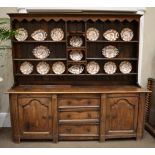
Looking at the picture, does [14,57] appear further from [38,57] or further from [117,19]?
[117,19]

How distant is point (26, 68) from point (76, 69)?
722mm

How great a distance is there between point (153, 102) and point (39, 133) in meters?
1.86

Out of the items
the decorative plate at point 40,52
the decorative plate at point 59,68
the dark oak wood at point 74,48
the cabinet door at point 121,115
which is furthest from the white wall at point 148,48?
the decorative plate at point 40,52

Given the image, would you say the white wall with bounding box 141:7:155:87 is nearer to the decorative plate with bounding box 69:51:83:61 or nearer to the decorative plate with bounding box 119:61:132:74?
the decorative plate with bounding box 119:61:132:74

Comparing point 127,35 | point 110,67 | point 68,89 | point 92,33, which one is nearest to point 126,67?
point 110,67

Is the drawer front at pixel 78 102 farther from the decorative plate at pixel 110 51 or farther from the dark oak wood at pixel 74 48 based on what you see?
the decorative plate at pixel 110 51

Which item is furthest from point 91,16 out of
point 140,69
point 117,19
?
point 140,69

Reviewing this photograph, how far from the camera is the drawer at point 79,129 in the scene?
2.77 m

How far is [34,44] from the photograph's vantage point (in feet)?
9.77

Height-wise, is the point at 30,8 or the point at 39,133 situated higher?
the point at 30,8

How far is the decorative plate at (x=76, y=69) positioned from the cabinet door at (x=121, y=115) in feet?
1.97

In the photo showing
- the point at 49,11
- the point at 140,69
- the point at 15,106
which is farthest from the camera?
the point at 140,69

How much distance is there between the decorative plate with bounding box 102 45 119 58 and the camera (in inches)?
117

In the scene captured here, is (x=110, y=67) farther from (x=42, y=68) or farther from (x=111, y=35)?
(x=42, y=68)
